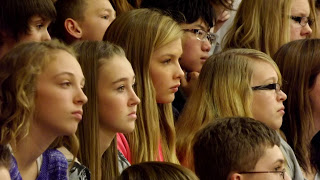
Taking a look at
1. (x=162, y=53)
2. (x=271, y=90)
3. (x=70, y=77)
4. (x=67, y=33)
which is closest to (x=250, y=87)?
(x=271, y=90)

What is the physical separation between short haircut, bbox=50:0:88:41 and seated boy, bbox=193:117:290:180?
116cm

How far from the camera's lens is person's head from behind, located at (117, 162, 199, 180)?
2.44 meters

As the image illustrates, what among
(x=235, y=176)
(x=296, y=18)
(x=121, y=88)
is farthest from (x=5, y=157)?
(x=296, y=18)

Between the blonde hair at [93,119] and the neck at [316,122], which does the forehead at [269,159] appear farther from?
the neck at [316,122]

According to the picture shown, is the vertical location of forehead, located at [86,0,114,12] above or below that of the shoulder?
above

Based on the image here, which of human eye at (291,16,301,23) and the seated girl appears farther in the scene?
human eye at (291,16,301,23)

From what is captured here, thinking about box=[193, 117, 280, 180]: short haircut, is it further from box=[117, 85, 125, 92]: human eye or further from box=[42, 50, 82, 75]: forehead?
box=[42, 50, 82, 75]: forehead

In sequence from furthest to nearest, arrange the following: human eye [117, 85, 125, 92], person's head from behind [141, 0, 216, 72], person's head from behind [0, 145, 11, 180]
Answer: person's head from behind [141, 0, 216, 72]
human eye [117, 85, 125, 92]
person's head from behind [0, 145, 11, 180]

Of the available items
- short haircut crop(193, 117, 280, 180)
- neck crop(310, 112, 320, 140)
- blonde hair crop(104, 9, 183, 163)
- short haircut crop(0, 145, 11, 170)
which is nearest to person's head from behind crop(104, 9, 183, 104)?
blonde hair crop(104, 9, 183, 163)

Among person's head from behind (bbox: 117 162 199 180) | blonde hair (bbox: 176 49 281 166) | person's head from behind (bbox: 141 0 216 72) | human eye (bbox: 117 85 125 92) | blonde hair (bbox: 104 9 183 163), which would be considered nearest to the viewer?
person's head from behind (bbox: 117 162 199 180)

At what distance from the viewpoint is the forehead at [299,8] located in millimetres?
4723

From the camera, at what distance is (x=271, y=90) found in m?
3.75

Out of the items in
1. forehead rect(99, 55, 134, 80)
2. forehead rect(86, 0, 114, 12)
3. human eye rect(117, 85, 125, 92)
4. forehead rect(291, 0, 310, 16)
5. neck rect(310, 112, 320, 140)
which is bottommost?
neck rect(310, 112, 320, 140)

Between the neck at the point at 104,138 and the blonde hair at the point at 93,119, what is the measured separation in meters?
0.04
